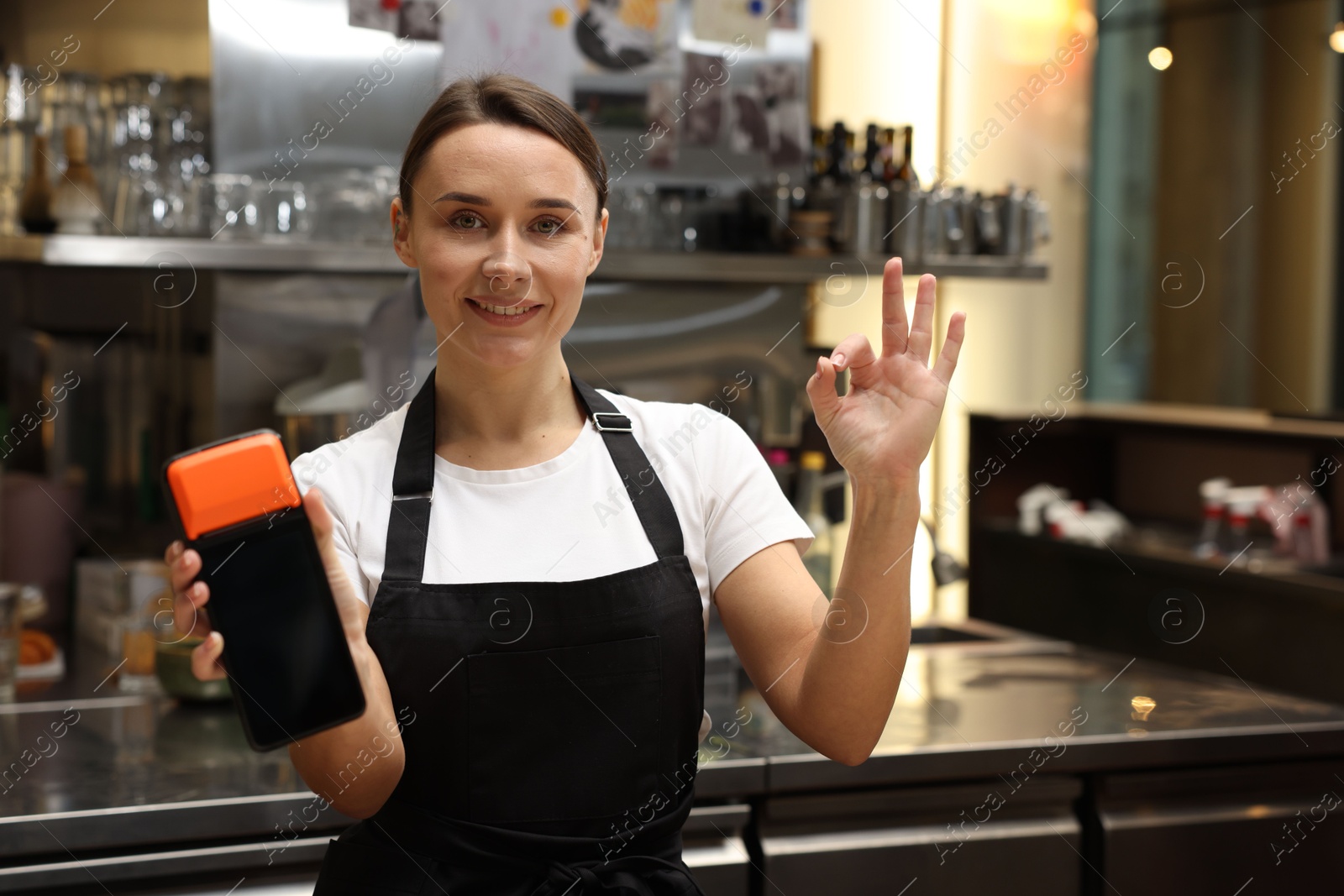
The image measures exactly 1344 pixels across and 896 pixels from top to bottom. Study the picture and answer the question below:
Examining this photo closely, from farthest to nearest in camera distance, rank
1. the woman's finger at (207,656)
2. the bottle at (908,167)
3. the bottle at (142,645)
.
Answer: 1. the bottle at (908,167)
2. the bottle at (142,645)
3. the woman's finger at (207,656)

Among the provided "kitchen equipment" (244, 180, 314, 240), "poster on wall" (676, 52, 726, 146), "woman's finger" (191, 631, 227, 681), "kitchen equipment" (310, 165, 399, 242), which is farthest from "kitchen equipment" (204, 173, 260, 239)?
"woman's finger" (191, 631, 227, 681)

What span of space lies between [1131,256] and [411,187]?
361cm

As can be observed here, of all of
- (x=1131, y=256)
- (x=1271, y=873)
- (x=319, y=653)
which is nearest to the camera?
(x=319, y=653)

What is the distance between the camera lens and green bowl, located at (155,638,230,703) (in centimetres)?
199

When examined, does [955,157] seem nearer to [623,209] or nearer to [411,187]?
[623,209]

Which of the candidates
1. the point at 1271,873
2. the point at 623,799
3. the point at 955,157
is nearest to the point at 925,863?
the point at 1271,873

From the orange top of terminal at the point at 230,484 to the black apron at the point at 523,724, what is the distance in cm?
21

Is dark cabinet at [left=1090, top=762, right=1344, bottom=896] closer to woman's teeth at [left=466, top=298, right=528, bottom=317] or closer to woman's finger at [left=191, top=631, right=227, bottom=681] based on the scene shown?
woman's teeth at [left=466, top=298, right=528, bottom=317]

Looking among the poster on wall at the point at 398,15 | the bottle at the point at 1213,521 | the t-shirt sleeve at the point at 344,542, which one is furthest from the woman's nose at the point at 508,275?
the bottle at the point at 1213,521

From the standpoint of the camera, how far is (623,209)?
255 cm

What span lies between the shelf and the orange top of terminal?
1183mm

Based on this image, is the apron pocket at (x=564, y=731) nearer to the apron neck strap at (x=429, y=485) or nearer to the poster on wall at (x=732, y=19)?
the apron neck strap at (x=429, y=485)

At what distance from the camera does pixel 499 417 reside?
1284 mm

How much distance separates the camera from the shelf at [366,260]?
2027 mm
